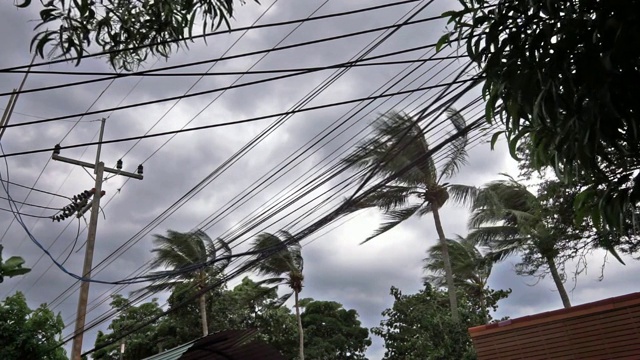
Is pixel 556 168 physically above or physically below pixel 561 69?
below

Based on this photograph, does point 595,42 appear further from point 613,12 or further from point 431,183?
point 431,183

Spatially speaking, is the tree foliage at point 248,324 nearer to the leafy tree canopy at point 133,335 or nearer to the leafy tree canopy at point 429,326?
the leafy tree canopy at point 133,335

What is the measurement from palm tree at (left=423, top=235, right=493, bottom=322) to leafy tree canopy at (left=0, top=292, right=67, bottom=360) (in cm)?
1776

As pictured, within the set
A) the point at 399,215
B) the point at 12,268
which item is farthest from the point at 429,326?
the point at 12,268

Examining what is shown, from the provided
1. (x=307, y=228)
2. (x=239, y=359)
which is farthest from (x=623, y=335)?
(x=239, y=359)

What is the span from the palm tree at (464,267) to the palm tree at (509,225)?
→ 1343 mm

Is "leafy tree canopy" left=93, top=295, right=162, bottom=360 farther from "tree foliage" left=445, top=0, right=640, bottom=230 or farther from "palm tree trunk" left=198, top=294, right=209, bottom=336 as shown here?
"tree foliage" left=445, top=0, right=640, bottom=230

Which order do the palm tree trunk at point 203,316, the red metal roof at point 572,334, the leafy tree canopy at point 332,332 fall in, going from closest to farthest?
the red metal roof at point 572,334, the palm tree trunk at point 203,316, the leafy tree canopy at point 332,332

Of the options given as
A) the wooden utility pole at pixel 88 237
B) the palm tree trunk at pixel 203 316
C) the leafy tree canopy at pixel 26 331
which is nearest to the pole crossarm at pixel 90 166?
the wooden utility pole at pixel 88 237

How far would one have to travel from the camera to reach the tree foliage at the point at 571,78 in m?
2.64

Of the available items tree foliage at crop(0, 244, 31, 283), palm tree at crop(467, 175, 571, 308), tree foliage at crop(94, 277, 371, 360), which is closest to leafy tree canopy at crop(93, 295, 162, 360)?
Result: tree foliage at crop(94, 277, 371, 360)

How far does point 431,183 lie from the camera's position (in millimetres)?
22109

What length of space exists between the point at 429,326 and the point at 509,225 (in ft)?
17.9

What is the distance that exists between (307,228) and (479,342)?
17.2 ft
